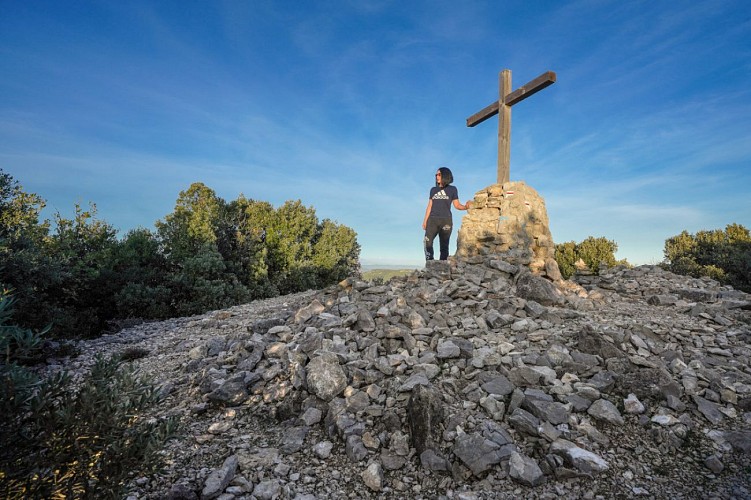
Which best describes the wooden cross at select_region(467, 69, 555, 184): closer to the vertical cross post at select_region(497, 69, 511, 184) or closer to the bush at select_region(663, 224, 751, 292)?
the vertical cross post at select_region(497, 69, 511, 184)

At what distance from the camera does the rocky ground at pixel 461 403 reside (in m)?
3.79

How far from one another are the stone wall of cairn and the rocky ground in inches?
105

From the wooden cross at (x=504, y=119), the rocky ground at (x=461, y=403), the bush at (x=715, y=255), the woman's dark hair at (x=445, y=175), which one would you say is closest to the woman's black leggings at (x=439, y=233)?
the woman's dark hair at (x=445, y=175)

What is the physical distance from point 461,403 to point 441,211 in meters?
6.86

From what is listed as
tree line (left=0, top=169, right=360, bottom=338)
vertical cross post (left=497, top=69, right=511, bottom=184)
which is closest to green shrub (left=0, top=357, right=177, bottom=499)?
tree line (left=0, top=169, right=360, bottom=338)

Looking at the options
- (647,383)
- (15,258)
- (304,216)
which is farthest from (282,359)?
(304,216)

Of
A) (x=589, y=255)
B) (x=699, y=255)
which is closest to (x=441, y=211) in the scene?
(x=589, y=255)

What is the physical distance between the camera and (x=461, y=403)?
4.76 metres

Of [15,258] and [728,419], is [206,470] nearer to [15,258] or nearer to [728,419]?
[728,419]

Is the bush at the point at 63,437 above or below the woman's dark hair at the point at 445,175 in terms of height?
below

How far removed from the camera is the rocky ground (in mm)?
3787

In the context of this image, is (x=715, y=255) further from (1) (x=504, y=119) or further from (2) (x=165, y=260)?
(2) (x=165, y=260)

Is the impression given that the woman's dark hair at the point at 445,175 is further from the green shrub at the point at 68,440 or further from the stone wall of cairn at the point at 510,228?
the green shrub at the point at 68,440

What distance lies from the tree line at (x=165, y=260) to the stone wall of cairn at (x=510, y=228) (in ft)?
32.3
